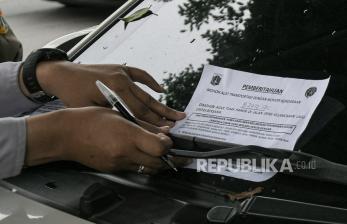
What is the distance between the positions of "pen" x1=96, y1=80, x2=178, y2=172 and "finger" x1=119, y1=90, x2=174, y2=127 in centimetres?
4

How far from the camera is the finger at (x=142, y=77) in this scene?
5.40ft

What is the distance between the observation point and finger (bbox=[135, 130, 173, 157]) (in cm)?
123

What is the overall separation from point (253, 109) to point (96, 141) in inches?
16.2

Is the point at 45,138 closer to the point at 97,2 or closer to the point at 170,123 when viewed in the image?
the point at 170,123

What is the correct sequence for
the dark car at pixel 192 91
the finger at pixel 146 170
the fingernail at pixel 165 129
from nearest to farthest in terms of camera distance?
the dark car at pixel 192 91, the finger at pixel 146 170, the fingernail at pixel 165 129

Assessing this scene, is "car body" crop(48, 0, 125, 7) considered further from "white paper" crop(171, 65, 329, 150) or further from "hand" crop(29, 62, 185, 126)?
"white paper" crop(171, 65, 329, 150)

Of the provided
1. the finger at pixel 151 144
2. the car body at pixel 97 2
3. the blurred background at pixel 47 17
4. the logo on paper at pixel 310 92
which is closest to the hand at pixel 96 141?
the finger at pixel 151 144

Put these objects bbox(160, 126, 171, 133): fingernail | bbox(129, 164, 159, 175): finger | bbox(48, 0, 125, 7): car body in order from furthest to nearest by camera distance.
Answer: bbox(48, 0, 125, 7): car body
bbox(160, 126, 171, 133): fingernail
bbox(129, 164, 159, 175): finger

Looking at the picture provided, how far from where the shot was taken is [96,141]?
1.27 meters

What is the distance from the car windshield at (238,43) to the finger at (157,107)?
Answer: 6 centimetres

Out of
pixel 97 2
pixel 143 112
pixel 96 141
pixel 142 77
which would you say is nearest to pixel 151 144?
pixel 96 141

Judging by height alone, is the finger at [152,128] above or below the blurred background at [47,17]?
above

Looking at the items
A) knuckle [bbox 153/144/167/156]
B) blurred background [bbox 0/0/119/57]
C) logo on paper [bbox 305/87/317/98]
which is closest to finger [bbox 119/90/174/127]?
knuckle [bbox 153/144/167/156]

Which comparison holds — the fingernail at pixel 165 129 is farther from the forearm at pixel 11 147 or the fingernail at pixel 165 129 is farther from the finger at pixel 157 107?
the forearm at pixel 11 147
